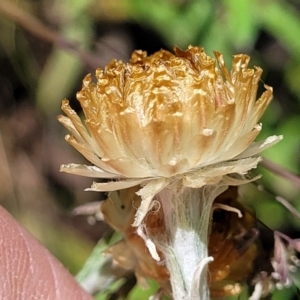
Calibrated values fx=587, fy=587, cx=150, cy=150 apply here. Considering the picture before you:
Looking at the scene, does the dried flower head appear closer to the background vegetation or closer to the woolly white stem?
the woolly white stem

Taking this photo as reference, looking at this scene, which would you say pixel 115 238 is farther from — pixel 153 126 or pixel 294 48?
pixel 294 48

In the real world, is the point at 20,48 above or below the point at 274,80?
below

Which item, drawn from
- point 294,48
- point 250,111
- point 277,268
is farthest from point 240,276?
point 294,48

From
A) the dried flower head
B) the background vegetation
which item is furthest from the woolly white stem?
the background vegetation

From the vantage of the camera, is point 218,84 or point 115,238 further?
point 115,238

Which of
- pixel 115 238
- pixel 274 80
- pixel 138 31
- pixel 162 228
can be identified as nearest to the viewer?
pixel 162 228

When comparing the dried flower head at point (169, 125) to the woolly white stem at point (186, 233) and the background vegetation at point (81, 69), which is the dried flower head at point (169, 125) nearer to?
the woolly white stem at point (186, 233)
